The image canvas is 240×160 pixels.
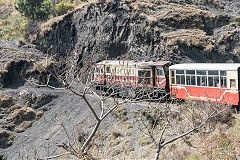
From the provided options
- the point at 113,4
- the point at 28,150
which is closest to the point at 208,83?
the point at 28,150

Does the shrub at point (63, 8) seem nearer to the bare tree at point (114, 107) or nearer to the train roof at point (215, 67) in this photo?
the bare tree at point (114, 107)

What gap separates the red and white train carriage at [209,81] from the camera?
15109mm

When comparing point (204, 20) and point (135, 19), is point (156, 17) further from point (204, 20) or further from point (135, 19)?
point (204, 20)

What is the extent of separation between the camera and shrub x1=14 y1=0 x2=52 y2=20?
41562mm

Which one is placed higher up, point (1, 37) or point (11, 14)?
point (11, 14)

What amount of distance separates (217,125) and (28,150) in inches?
607

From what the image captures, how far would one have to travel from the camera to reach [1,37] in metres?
62.9

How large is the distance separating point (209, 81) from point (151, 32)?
15.2 metres

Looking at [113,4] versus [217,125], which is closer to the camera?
[217,125]

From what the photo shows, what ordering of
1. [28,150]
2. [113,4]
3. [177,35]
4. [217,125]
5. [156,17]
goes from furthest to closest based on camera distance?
[113,4] < [156,17] < [177,35] < [28,150] < [217,125]

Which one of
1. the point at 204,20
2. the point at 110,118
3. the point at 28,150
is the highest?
the point at 204,20

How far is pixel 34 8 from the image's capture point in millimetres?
42531

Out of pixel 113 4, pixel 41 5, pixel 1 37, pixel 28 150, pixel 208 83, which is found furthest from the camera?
pixel 1 37

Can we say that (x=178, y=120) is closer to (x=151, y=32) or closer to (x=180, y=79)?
(x=180, y=79)
